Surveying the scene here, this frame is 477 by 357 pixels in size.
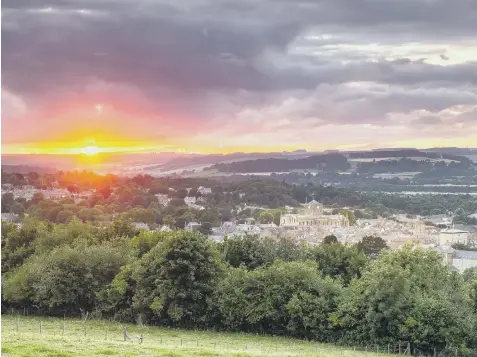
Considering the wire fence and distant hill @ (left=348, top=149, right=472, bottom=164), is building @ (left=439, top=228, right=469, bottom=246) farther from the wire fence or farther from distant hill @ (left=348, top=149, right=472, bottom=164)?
the wire fence

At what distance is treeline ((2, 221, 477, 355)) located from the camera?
66.9 ft

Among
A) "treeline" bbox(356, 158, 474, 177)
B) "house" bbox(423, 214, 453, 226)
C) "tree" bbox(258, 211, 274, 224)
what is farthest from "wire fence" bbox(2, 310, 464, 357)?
"treeline" bbox(356, 158, 474, 177)

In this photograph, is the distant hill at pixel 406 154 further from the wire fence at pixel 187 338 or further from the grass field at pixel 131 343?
the grass field at pixel 131 343

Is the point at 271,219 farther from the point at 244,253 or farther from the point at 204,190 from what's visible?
the point at 244,253

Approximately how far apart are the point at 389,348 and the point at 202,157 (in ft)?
223

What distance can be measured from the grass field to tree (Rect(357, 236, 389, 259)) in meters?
20.4

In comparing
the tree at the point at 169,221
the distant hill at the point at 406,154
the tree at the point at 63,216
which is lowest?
the tree at the point at 169,221

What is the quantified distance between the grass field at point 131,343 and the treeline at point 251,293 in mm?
970

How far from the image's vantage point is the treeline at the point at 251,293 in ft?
66.9

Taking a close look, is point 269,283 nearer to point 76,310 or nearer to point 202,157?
point 76,310

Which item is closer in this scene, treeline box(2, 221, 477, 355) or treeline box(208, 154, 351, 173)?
treeline box(2, 221, 477, 355)

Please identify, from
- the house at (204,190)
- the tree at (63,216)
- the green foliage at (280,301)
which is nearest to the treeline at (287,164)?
the house at (204,190)

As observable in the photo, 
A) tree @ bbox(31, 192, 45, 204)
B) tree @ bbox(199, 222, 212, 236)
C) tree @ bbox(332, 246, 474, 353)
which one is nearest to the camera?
tree @ bbox(332, 246, 474, 353)

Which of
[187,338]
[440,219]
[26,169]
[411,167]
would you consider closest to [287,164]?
[411,167]
